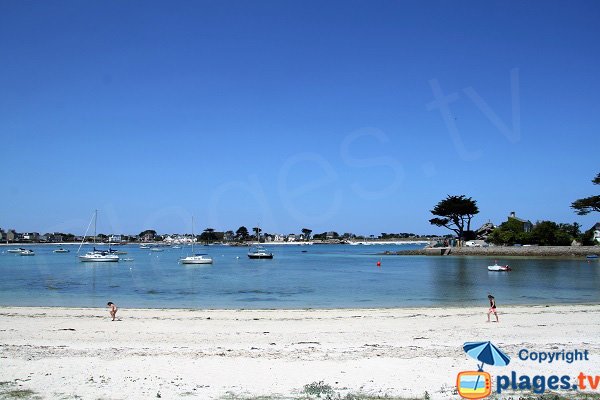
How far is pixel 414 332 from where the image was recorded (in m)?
18.2

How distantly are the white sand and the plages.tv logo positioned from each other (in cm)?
26

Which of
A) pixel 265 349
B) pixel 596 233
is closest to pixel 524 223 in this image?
pixel 596 233

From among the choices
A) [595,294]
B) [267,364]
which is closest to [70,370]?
[267,364]

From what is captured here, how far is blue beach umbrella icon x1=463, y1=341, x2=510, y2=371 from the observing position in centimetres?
1123

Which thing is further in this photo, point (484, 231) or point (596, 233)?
point (484, 231)

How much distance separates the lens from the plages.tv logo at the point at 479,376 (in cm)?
969

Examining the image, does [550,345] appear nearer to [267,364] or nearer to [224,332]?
[267,364]

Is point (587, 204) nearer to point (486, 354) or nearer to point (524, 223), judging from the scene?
point (524, 223)

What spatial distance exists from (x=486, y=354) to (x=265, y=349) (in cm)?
658

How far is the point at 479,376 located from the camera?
35.1 ft

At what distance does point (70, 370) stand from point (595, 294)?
1382 inches

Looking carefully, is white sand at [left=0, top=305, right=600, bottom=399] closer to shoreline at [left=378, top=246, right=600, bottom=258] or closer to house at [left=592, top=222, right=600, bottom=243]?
shoreline at [left=378, top=246, right=600, bottom=258]

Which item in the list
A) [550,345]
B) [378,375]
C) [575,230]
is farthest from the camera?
[575,230]

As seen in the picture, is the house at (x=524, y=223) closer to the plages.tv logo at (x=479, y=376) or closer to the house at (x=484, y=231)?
the house at (x=484, y=231)
